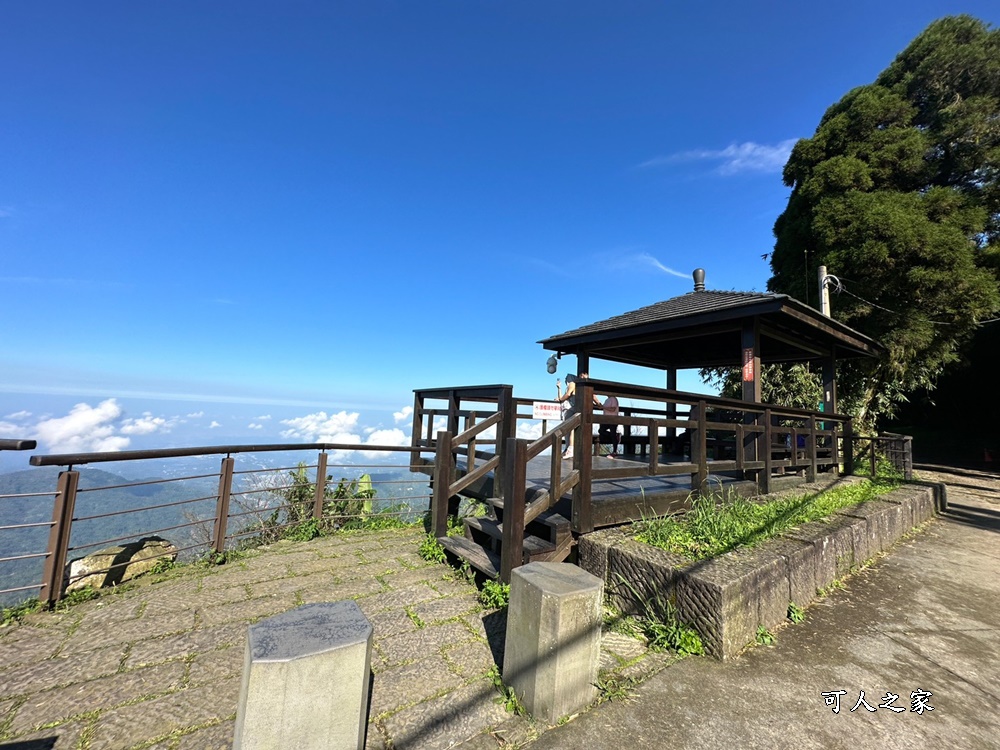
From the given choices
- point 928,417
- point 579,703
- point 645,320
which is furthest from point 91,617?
point 928,417

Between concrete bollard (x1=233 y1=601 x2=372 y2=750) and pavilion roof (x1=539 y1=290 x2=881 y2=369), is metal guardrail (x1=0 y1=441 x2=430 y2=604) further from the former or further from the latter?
pavilion roof (x1=539 y1=290 x2=881 y2=369)

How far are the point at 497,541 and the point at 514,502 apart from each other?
102 cm

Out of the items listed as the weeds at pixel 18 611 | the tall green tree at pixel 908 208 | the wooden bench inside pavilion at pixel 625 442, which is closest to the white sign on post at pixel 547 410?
the wooden bench inside pavilion at pixel 625 442

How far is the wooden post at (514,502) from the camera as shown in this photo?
3234 mm

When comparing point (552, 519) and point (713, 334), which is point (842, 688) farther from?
point (713, 334)

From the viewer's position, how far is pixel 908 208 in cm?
1118

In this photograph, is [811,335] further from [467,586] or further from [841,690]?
[467,586]

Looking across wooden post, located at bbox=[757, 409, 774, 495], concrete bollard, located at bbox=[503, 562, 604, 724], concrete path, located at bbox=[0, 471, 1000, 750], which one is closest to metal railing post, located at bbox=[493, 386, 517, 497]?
concrete path, located at bbox=[0, 471, 1000, 750]

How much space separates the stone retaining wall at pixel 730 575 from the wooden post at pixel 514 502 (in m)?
0.57

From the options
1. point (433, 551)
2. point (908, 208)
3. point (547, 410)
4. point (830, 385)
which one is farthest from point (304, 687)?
point (908, 208)

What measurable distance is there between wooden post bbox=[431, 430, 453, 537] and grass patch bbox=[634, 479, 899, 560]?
1.97 metres

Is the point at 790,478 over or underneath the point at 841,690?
over

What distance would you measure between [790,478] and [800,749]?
4850 millimetres

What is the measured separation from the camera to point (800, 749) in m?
1.92
